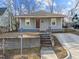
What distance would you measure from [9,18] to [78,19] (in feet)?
44.6

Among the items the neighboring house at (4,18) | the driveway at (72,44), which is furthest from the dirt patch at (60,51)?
the neighboring house at (4,18)

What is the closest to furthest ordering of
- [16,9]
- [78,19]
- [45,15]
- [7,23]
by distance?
[45,15], [7,23], [78,19], [16,9]

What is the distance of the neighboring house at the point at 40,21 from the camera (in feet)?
108

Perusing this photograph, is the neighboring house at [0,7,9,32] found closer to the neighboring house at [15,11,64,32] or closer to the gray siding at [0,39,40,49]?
the neighboring house at [15,11,64,32]

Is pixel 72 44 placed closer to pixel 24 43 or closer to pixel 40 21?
pixel 24 43

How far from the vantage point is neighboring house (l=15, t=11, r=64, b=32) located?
108ft

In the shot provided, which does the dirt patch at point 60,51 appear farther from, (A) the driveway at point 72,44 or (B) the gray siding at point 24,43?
(B) the gray siding at point 24,43

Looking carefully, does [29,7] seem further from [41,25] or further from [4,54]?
[4,54]

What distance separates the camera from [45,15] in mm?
33188

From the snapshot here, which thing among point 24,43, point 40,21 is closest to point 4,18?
point 40,21

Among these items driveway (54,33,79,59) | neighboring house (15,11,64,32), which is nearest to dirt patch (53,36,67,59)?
driveway (54,33,79,59)

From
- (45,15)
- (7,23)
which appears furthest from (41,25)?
(7,23)

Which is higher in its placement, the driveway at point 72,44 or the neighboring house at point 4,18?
the neighboring house at point 4,18

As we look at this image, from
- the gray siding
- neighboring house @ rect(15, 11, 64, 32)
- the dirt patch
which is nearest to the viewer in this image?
the dirt patch
